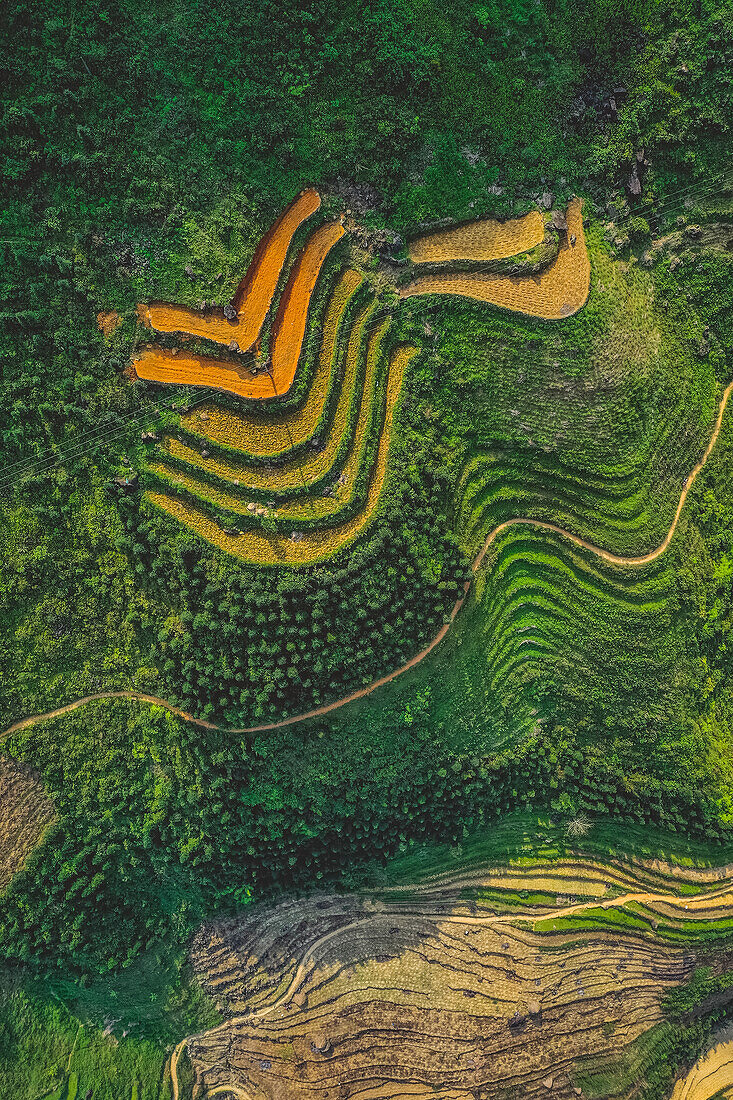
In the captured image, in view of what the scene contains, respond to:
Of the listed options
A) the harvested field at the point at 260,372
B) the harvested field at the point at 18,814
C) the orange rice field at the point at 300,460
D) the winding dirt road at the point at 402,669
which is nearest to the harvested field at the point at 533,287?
the orange rice field at the point at 300,460

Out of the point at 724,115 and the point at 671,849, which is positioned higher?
the point at 724,115

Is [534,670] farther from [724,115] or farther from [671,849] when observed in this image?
[724,115]

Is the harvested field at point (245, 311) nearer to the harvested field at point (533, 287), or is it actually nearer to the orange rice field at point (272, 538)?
the harvested field at point (533, 287)

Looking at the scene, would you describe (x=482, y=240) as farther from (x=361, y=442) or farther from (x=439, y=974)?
(x=439, y=974)

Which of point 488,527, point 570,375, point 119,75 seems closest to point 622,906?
point 488,527

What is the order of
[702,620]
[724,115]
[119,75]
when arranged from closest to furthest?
[119,75] → [724,115] → [702,620]

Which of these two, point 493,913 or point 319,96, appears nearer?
point 319,96

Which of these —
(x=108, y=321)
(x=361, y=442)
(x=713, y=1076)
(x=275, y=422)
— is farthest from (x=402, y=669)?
(x=713, y=1076)
